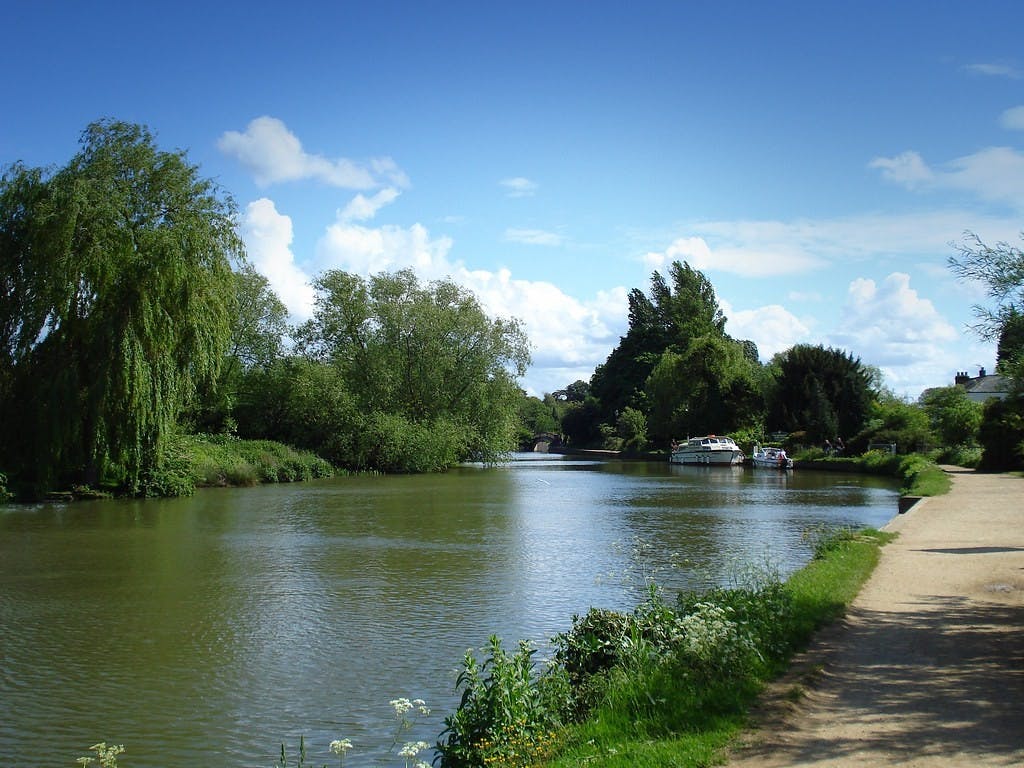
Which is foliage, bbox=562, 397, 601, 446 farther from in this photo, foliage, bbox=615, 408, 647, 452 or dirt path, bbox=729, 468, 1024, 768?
dirt path, bbox=729, 468, 1024, 768

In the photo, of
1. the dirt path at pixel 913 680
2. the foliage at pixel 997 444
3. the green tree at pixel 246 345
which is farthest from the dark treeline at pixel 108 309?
the foliage at pixel 997 444

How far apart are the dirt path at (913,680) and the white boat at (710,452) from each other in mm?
47697

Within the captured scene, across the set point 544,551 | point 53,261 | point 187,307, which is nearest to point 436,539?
point 544,551

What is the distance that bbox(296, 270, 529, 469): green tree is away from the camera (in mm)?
51219

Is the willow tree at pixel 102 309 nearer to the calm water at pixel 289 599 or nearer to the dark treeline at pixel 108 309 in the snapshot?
the dark treeline at pixel 108 309

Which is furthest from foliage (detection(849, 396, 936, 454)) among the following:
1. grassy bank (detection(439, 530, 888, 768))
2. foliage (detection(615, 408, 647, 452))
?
grassy bank (detection(439, 530, 888, 768))

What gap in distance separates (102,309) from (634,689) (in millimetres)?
26937

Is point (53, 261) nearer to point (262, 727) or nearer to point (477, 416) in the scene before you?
point (262, 727)

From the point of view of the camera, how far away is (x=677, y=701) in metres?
6.16

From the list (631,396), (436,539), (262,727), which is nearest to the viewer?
(262,727)

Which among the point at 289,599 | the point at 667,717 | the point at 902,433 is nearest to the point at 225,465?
the point at 289,599

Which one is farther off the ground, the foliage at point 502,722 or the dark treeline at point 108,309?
the dark treeline at point 108,309

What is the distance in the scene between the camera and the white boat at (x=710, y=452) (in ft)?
197

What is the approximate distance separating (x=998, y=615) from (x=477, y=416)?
45.2 m
